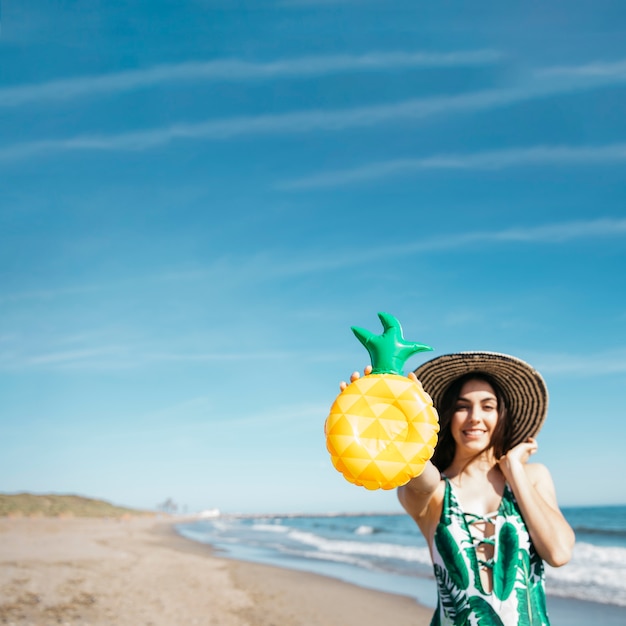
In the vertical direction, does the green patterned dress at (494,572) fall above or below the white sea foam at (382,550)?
above

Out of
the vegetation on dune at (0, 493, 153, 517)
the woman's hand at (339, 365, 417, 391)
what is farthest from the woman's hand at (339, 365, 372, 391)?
the vegetation on dune at (0, 493, 153, 517)

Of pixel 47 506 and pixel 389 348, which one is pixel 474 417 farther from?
pixel 47 506

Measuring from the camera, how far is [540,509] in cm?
224

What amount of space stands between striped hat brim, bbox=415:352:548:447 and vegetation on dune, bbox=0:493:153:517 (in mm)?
44489

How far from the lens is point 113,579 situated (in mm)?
11703

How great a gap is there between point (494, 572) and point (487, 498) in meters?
0.28

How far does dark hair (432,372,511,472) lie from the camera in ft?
8.43

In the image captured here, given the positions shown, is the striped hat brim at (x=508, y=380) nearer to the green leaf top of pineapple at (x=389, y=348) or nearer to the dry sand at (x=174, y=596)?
the green leaf top of pineapple at (x=389, y=348)

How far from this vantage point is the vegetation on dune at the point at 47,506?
4507cm

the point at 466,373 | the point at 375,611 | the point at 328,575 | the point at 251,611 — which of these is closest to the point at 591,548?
the point at 328,575

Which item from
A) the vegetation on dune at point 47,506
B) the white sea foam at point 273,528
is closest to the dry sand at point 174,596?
the white sea foam at point 273,528

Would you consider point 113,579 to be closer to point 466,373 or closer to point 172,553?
point 172,553

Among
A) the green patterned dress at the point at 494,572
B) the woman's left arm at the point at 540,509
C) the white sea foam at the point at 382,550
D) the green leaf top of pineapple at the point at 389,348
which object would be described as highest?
the green leaf top of pineapple at the point at 389,348

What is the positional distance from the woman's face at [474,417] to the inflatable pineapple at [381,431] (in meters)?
0.74
